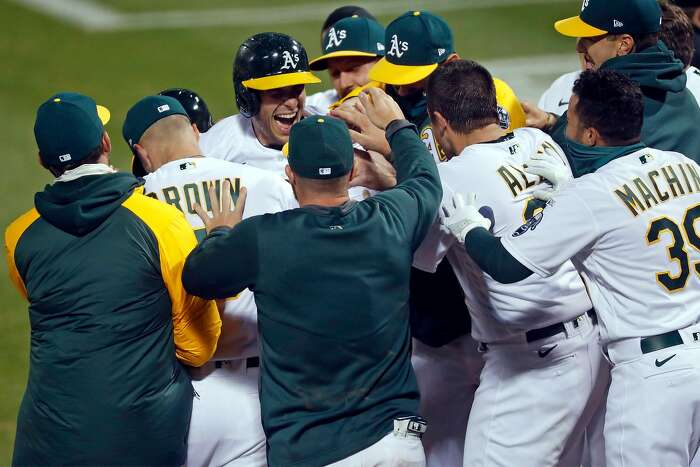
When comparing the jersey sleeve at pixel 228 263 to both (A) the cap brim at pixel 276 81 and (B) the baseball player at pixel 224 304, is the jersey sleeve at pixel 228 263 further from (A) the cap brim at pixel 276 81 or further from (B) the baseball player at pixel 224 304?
(A) the cap brim at pixel 276 81

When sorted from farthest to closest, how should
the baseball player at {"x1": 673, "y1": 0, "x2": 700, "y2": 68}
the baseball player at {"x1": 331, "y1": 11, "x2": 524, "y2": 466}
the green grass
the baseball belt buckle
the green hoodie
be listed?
the green grass
the baseball player at {"x1": 673, "y1": 0, "x2": 700, "y2": 68}
the baseball player at {"x1": 331, "y1": 11, "x2": 524, "y2": 466}
the green hoodie
the baseball belt buckle

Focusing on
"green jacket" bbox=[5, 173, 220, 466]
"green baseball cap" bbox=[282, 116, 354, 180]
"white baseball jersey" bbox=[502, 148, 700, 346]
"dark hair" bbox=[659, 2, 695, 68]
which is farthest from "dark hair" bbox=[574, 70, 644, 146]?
"green jacket" bbox=[5, 173, 220, 466]

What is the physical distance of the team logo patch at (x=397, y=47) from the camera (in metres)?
5.83

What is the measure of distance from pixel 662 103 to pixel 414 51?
126 cm

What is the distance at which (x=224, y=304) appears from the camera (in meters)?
5.00

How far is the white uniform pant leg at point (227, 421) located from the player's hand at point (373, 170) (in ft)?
3.27

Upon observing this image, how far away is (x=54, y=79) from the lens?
1226 cm

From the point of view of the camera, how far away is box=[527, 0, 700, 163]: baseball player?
5.40 metres

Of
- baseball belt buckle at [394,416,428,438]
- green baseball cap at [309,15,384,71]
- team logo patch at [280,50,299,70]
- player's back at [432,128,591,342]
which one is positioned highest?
team logo patch at [280,50,299,70]

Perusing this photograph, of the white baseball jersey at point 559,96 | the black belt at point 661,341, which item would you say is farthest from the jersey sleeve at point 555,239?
the white baseball jersey at point 559,96

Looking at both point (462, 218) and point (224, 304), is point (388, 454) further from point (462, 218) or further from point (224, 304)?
point (224, 304)

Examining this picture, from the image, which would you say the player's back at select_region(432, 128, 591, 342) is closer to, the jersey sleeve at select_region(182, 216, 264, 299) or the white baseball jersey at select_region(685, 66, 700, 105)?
the jersey sleeve at select_region(182, 216, 264, 299)

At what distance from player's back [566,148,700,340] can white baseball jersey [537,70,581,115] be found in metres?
1.82

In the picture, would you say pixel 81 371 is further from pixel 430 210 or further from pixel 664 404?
pixel 664 404
